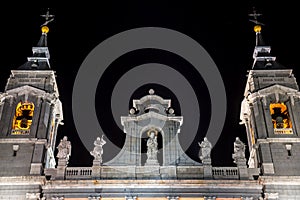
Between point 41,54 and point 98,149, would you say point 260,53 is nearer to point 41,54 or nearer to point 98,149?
point 98,149

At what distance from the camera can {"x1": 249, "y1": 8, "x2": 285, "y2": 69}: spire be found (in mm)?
47156

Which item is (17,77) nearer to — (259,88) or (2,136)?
(2,136)

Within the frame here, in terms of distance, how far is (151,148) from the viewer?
40781mm

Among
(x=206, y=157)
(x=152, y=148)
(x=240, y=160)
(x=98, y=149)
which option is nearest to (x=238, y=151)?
(x=240, y=160)

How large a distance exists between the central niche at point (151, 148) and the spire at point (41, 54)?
10.5 meters

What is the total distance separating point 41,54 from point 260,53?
60.1ft

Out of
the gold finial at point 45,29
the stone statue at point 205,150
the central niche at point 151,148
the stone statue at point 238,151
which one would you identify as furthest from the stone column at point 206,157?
the gold finial at point 45,29

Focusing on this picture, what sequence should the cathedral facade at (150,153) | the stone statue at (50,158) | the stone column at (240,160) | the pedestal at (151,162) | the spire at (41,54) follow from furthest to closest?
the spire at (41,54), the stone statue at (50,158), the pedestal at (151,162), the stone column at (240,160), the cathedral facade at (150,153)

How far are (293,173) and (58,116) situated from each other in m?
19.6

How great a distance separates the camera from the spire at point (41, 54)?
46.9m

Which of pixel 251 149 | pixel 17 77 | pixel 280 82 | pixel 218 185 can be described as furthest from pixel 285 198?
pixel 17 77

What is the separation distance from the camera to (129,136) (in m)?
42.2

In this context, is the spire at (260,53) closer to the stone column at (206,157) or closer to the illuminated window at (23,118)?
the stone column at (206,157)

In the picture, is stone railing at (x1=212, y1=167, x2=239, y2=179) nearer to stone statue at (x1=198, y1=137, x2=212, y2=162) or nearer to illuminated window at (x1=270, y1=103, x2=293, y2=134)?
stone statue at (x1=198, y1=137, x2=212, y2=162)
